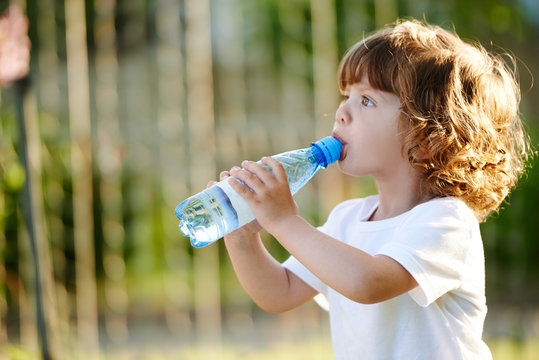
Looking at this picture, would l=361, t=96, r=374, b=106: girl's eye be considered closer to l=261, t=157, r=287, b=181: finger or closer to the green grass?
l=261, t=157, r=287, b=181: finger

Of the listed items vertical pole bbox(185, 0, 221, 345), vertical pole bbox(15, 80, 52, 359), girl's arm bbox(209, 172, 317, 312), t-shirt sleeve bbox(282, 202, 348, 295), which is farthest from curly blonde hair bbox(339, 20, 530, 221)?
vertical pole bbox(15, 80, 52, 359)

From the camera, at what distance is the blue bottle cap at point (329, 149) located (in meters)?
1.22

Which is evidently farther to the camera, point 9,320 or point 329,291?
point 9,320

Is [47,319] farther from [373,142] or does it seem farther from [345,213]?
[373,142]

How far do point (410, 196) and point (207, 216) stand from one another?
424 millimetres

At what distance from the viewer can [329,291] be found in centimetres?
139

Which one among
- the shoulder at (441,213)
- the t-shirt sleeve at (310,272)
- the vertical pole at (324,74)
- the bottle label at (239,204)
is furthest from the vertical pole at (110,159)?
the shoulder at (441,213)

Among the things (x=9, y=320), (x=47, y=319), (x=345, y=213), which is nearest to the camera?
(x=345, y=213)

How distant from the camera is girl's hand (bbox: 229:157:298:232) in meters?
1.11

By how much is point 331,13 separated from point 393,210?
165 centimetres

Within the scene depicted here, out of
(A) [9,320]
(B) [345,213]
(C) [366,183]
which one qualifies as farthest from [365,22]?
(A) [9,320]

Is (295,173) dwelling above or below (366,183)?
above

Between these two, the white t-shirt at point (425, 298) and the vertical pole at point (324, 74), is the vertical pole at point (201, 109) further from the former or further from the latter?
the white t-shirt at point (425, 298)

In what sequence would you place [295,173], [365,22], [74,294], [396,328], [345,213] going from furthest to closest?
[365,22]
[74,294]
[345,213]
[295,173]
[396,328]
